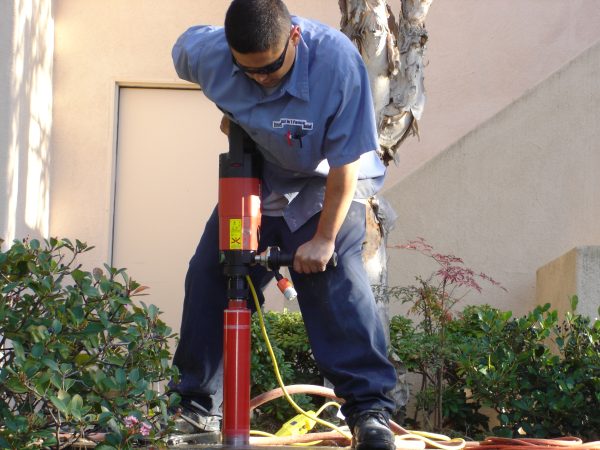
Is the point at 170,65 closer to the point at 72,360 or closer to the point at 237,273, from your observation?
the point at 237,273

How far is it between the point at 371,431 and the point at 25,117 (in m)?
4.82

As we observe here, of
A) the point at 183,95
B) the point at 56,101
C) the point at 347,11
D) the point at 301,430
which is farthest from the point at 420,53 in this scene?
the point at 56,101

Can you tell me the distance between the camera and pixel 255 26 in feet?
11.3

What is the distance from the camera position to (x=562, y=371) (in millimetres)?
4840

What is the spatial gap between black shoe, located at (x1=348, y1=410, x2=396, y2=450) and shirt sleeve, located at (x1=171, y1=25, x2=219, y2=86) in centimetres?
141

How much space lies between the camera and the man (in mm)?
3662

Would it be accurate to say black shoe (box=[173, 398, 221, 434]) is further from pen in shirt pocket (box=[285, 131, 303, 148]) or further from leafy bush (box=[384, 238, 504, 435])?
leafy bush (box=[384, 238, 504, 435])

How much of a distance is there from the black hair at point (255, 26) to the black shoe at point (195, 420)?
1512 millimetres

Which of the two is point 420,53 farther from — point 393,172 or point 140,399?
point 140,399

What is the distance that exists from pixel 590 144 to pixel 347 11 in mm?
2714

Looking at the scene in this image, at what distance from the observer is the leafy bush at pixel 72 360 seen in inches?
115

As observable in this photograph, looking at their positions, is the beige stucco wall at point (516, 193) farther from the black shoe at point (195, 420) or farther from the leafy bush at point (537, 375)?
the black shoe at point (195, 420)

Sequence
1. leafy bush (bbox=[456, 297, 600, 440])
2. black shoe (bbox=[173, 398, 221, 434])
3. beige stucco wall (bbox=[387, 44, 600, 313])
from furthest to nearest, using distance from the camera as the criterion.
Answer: beige stucco wall (bbox=[387, 44, 600, 313])
leafy bush (bbox=[456, 297, 600, 440])
black shoe (bbox=[173, 398, 221, 434])

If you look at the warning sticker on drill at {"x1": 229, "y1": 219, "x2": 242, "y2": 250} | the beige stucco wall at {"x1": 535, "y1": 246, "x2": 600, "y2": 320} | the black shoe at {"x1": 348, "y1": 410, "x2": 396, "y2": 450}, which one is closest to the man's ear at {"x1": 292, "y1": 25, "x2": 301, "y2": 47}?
the warning sticker on drill at {"x1": 229, "y1": 219, "x2": 242, "y2": 250}
